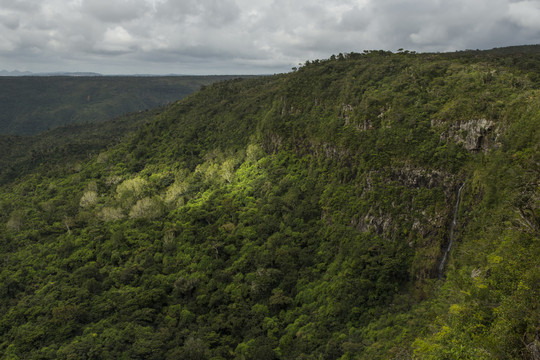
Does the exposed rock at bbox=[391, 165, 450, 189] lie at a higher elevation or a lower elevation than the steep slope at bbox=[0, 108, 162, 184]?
higher

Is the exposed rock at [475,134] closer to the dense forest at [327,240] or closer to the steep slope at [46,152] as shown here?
the dense forest at [327,240]

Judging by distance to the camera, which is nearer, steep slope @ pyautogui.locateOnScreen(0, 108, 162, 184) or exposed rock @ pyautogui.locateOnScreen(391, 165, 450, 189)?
exposed rock @ pyautogui.locateOnScreen(391, 165, 450, 189)

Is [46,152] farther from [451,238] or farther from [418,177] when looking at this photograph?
[451,238]

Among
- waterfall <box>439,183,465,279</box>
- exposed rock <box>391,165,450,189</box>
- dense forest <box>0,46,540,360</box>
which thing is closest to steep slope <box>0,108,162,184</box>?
dense forest <box>0,46,540,360</box>

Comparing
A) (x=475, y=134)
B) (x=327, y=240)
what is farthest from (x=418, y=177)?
(x=327, y=240)

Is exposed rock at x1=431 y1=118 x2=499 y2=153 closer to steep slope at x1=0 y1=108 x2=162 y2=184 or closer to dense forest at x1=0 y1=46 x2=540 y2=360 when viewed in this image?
dense forest at x1=0 y1=46 x2=540 y2=360

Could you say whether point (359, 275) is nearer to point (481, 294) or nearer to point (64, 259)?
point (481, 294)

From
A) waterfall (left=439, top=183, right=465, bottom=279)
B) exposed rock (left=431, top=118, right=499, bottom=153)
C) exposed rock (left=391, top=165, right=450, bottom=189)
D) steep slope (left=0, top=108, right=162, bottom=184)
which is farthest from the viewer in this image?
steep slope (left=0, top=108, right=162, bottom=184)

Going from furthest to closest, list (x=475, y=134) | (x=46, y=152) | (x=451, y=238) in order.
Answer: (x=46, y=152), (x=475, y=134), (x=451, y=238)

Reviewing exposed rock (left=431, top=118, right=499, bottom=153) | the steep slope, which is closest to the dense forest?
exposed rock (left=431, top=118, right=499, bottom=153)

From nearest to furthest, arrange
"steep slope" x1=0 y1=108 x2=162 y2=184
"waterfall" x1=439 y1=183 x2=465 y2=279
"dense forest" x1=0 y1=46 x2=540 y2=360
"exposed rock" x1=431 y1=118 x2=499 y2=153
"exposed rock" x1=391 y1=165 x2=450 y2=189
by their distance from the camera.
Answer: "dense forest" x1=0 y1=46 x2=540 y2=360 < "exposed rock" x1=431 y1=118 x2=499 y2=153 < "waterfall" x1=439 y1=183 x2=465 y2=279 < "exposed rock" x1=391 y1=165 x2=450 y2=189 < "steep slope" x1=0 y1=108 x2=162 y2=184
